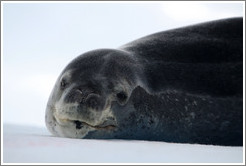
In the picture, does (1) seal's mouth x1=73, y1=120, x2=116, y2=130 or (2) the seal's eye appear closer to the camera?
(1) seal's mouth x1=73, y1=120, x2=116, y2=130

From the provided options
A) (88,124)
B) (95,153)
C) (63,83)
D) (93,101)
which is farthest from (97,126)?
(95,153)

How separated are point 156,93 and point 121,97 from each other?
0.48m

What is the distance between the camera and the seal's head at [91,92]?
11.6 ft

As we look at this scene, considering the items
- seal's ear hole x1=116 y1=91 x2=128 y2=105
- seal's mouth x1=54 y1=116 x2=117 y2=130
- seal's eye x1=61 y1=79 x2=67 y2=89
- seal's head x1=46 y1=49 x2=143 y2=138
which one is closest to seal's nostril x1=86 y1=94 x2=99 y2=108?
seal's head x1=46 y1=49 x2=143 y2=138

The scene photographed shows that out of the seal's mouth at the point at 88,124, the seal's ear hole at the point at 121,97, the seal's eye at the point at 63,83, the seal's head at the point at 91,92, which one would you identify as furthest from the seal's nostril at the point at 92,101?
the seal's eye at the point at 63,83

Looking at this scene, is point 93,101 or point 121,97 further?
point 121,97

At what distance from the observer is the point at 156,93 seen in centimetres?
420

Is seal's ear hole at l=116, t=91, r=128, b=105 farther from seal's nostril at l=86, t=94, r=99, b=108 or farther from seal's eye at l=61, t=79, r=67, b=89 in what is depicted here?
seal's eye at l=61, t=79, r=67, b=89

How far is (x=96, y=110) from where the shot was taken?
139 inches

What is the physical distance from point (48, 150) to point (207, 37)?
3119 mm

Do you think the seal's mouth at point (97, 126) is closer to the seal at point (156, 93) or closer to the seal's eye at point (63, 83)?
the seal at point (156, 93)

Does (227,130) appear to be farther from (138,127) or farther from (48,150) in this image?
(48,150)

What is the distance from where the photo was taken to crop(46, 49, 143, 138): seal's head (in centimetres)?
353

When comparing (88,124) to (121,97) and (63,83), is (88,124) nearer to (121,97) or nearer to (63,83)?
(121,97)
